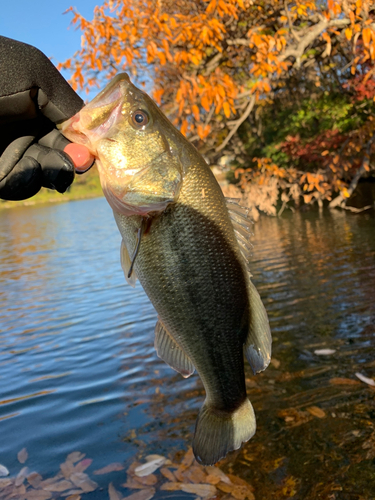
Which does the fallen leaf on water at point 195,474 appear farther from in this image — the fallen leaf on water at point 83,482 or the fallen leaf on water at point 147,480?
the fallen leaf on water at point 83,482

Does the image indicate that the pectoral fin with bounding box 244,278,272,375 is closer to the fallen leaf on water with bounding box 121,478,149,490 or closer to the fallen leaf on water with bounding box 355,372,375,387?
the fallen leaf on water with bounding box 121,478,149,490

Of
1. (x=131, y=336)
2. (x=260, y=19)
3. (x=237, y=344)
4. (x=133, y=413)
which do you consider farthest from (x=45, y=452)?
(x=260, y=19)

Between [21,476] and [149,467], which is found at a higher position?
[21,476]

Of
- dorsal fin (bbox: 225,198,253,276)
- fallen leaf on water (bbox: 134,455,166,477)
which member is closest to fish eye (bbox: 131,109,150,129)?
dorsal fin (bbox: 225,198,253,276)

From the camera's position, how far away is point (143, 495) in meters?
3.54

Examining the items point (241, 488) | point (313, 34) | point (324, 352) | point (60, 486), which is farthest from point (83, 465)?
point (313, 34)

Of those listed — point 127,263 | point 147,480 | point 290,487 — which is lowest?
point 290,487

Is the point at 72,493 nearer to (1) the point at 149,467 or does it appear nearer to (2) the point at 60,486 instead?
(2) the point at 60,486

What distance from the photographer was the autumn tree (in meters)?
9.82

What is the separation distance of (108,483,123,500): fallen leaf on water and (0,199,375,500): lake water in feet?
0.14

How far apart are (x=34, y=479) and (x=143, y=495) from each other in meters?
0.98

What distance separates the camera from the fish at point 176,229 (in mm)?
2238

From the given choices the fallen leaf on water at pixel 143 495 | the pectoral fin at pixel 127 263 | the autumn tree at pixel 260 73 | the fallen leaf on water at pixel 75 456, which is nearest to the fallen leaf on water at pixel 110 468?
the fallen leaf on water at pixel 75 456

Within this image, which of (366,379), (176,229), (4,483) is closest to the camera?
(176,229)
